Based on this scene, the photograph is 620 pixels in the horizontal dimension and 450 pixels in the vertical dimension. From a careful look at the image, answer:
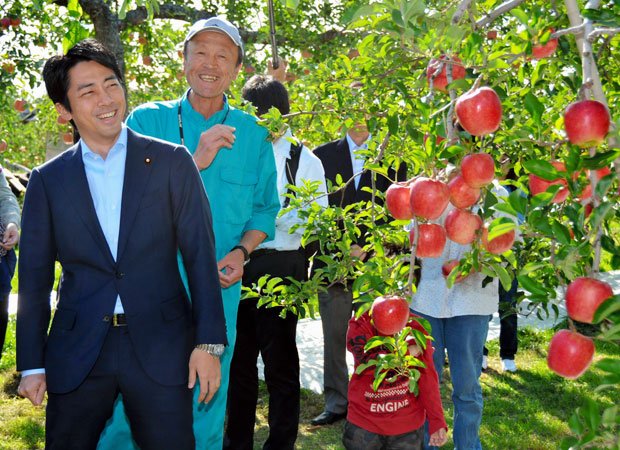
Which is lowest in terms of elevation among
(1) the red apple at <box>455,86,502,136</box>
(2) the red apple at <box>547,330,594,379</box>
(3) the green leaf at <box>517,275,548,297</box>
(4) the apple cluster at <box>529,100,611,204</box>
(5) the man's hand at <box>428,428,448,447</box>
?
(5) the man's hand at <box>428,428,448,447</box>

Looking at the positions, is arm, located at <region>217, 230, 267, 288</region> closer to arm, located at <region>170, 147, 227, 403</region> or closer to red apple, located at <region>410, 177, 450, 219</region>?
arm, located at <region>170, 147, 227, 403</region>

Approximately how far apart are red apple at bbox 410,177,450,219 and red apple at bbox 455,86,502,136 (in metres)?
0.15

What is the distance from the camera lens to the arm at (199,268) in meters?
2.61

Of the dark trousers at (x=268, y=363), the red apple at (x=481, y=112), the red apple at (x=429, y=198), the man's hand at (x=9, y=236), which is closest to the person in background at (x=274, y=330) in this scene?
the dark trousers at (x=268, y=363)

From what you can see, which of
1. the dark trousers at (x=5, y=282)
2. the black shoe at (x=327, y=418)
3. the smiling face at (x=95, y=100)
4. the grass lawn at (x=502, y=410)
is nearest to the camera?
the smiling face at (x=95, y=100)

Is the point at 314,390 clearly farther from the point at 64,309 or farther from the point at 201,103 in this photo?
the point at 64,309

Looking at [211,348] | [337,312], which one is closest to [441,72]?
[211,348]

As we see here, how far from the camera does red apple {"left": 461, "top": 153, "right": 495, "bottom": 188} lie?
1.60 m

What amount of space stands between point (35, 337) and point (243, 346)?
1850mm

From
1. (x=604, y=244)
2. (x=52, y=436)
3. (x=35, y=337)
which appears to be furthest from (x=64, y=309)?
(x=604, y=244)

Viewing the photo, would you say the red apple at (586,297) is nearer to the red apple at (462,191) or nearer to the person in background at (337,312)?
the red apple at (462,191)

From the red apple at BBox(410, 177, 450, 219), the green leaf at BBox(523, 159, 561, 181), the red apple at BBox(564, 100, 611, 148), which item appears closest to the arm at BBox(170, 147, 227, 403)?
the red apple at BBox(410, 177, 450, 219)

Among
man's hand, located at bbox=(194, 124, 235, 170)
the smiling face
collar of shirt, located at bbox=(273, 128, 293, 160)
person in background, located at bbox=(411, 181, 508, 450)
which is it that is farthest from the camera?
collar of shirt, located at bbox=(273, 128, 293, 160)

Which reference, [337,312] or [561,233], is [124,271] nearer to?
[561,233]
